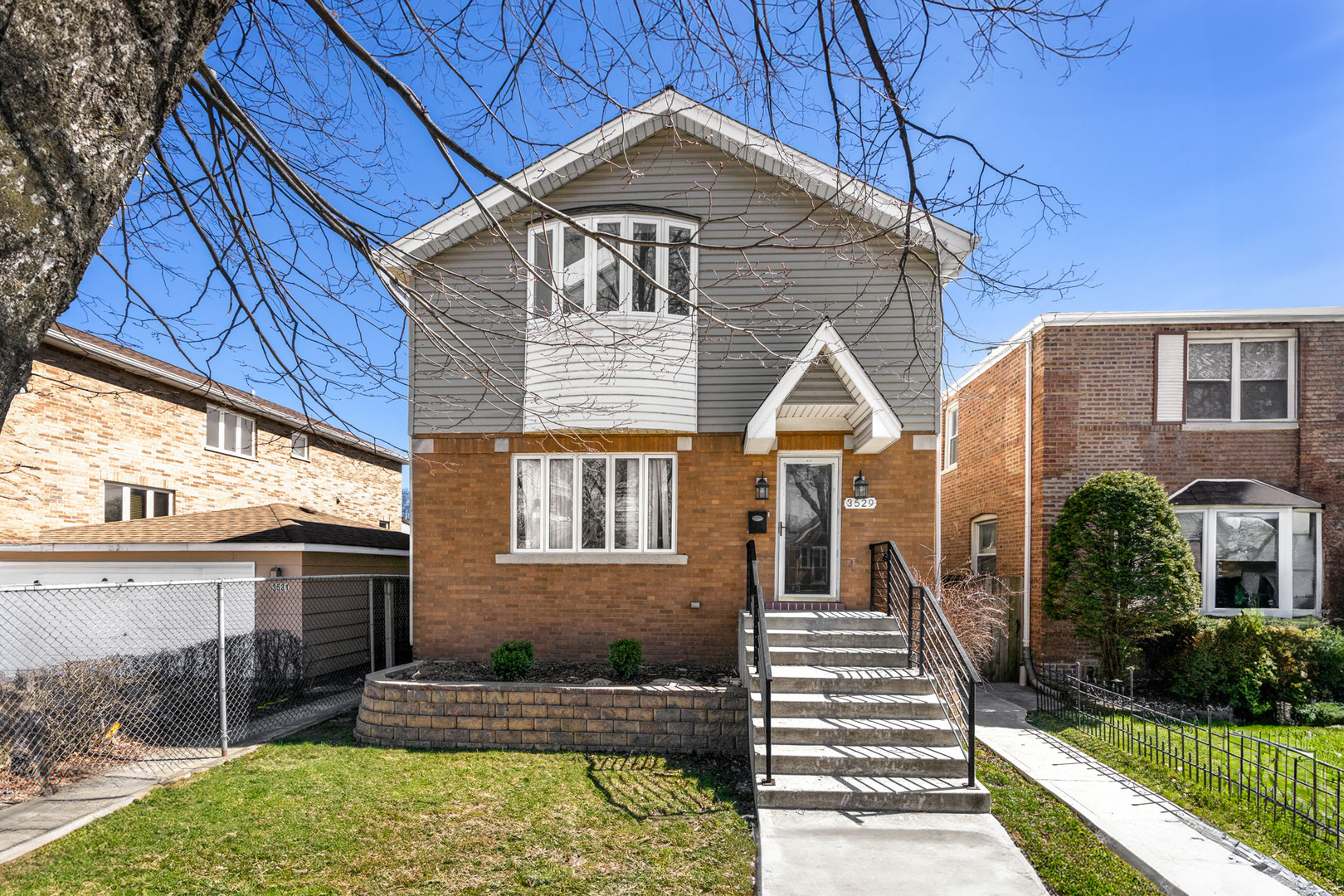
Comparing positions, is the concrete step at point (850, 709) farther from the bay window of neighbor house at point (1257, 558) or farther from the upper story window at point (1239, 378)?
the upper story window at point (1239, 378)

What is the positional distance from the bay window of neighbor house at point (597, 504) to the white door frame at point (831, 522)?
1.53 meters

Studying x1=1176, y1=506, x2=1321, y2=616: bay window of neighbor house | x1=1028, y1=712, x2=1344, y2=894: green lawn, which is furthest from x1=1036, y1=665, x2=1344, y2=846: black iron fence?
x1=1176, y1=506, x2=1321, y2=616: bay window of neighbor house

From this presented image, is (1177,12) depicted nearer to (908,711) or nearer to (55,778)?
(908,711)

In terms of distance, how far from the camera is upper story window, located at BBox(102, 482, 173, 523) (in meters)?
14.0

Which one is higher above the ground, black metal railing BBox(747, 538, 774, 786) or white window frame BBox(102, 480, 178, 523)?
white window frame BBox(102, 480, 178, 523)

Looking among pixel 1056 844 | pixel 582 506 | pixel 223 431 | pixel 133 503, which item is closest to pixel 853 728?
pixel 1056 844

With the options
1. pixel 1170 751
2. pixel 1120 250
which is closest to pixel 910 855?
pixel 1170 751

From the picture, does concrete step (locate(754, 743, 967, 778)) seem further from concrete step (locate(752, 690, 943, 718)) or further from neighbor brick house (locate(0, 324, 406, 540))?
neighbor brick house (locate(0, 324, 406, 540))

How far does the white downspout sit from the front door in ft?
14.6

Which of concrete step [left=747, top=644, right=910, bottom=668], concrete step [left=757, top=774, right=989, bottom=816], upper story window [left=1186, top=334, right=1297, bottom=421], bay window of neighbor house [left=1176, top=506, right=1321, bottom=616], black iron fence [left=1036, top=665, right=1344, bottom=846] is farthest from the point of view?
upper story window [left=1186, top=334, right=1297, bottom=421]

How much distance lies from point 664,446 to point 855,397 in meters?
2.74

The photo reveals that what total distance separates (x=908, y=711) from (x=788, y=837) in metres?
2.44

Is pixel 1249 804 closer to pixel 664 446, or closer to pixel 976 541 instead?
pixel 664 446

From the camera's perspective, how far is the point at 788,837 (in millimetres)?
5621
